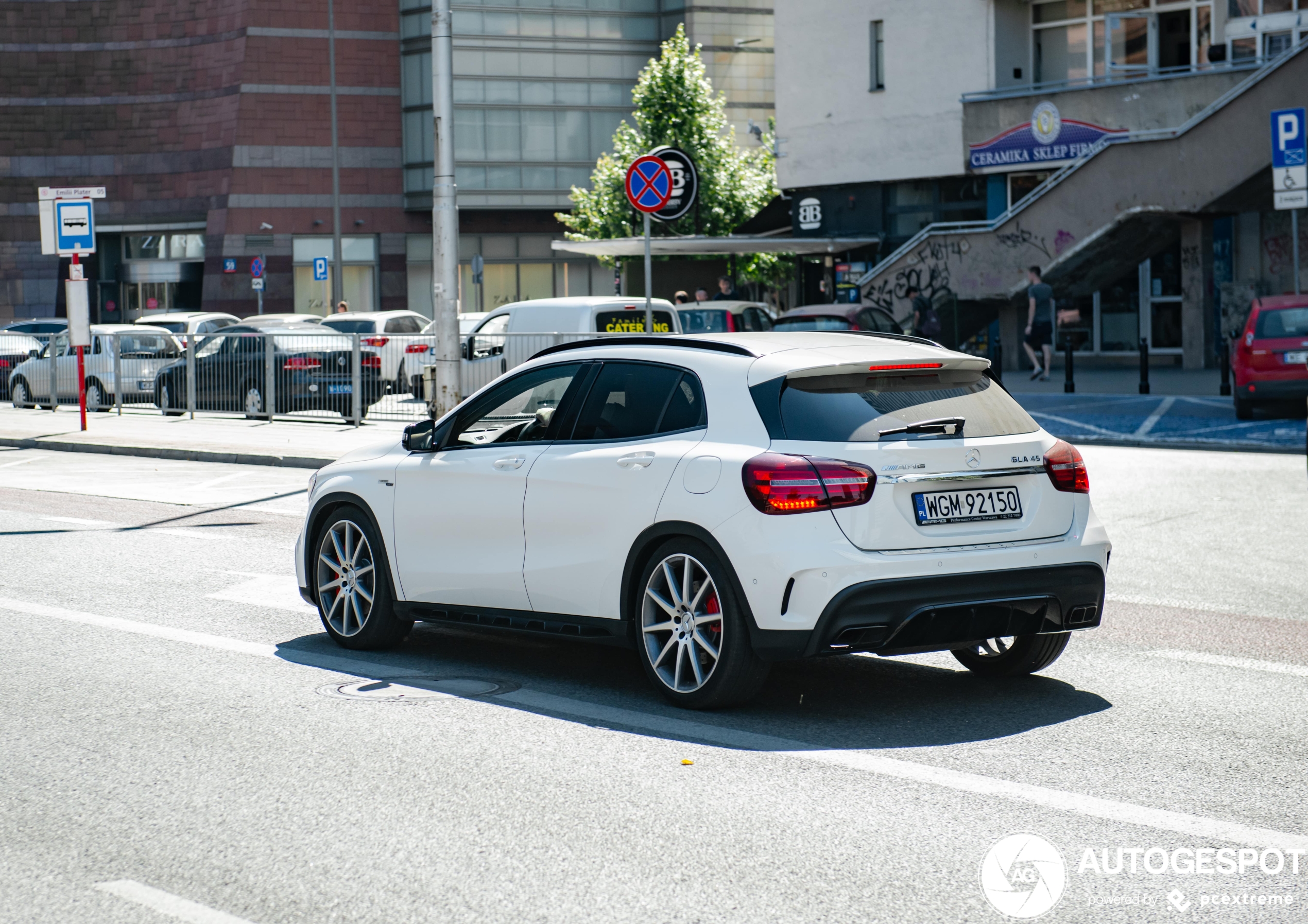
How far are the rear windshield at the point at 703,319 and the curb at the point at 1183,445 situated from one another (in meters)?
7.35

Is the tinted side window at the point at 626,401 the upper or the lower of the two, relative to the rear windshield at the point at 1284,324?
lower

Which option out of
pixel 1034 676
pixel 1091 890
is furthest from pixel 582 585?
pixel 1091 890

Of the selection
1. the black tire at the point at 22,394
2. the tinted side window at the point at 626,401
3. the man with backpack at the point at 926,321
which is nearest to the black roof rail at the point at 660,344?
the tinted side window at the point at 626,401

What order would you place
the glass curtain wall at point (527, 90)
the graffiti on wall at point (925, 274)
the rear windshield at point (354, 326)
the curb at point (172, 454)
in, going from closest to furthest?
the curb at point (172, 454)
the rear windshield at point (354, 326)
the graffiti on wall at point (925, 274)
the glass curtain wall at point (527, 90)

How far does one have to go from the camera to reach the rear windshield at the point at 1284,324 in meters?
19.7

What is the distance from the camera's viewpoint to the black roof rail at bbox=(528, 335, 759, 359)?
6.68m

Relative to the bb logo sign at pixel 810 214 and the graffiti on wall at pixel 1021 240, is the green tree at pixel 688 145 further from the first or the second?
the graffiti on wall at pixel 1021 240

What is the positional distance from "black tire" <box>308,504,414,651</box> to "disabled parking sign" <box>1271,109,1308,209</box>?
14.9m

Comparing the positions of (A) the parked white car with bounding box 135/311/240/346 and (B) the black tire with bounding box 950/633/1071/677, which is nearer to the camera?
(B) the black tire with bounding box 950/633/1071/677

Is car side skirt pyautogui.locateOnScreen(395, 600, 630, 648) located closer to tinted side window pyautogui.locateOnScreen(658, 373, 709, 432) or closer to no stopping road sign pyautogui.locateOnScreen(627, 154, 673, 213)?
tinted side window pyautogui.locateOnScreen(658, 373, 709, 432)

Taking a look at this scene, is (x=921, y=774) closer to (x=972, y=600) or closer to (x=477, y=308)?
(x=972, y=600)

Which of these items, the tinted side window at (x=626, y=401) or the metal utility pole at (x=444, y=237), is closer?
the tinted side window at (x=626, y=401)

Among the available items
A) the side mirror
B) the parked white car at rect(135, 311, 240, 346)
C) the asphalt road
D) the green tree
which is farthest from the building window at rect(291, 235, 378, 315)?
the side mirror

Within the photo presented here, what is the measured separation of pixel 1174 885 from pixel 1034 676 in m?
2.86
